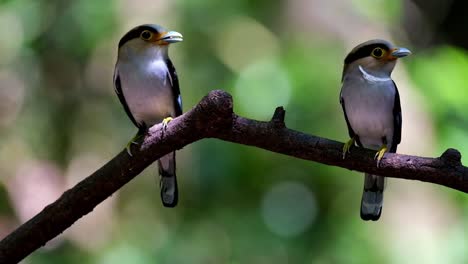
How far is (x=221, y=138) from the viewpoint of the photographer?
2385 millimetres

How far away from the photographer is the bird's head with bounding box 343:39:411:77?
274 centimetres

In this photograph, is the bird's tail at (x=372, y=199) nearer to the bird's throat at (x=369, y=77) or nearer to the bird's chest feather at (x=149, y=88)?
the bird's throat at (x=369, y=77)

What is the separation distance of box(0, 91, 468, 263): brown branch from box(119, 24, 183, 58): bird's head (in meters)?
0.50

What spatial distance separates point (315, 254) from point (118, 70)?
191cm

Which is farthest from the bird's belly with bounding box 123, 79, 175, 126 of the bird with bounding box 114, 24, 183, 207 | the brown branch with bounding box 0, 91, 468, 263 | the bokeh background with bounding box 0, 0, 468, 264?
the bokeh background with bounding box 0, 0, 468, 264

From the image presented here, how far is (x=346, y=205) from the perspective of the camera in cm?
427

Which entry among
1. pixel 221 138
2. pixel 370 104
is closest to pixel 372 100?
pixel 370 104

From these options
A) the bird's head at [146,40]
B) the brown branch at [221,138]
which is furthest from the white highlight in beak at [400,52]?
the bird's head at [146,40]

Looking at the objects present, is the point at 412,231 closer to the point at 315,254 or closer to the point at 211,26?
the point at 315,254

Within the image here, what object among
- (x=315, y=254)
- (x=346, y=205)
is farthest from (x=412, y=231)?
(x=315, y=254)

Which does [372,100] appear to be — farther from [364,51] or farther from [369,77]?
[364,51]

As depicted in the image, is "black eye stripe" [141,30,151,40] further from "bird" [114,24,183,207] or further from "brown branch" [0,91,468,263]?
"brown branch" [0,91,468,263]

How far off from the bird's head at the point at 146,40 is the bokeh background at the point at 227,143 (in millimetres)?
1189

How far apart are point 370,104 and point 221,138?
733 mm
